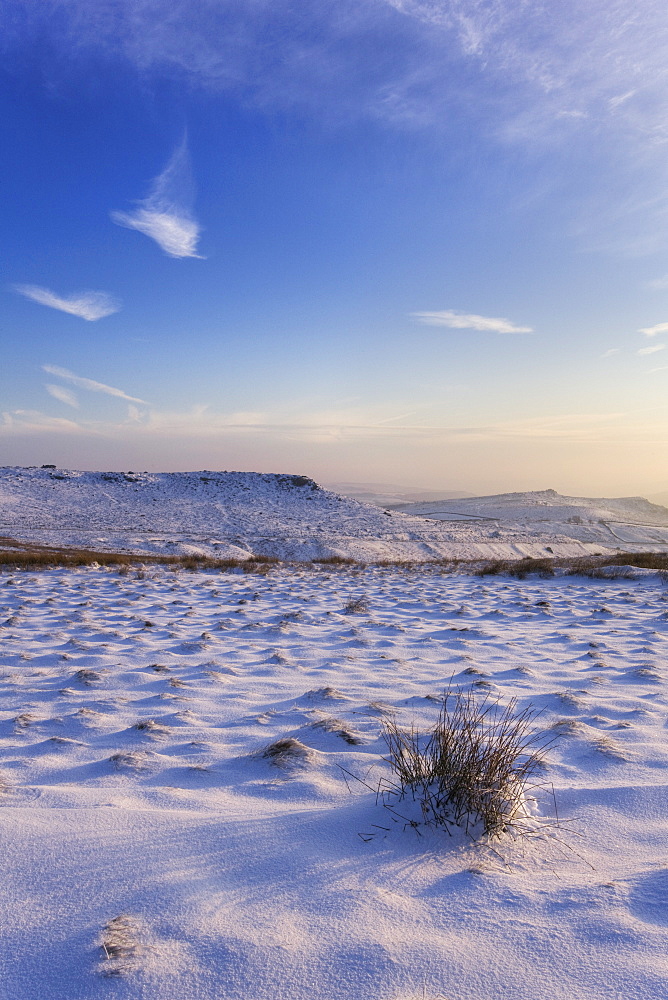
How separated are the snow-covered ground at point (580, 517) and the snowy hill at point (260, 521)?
0.57 feet

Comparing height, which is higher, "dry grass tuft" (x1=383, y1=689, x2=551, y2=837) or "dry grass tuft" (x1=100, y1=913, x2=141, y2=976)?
"dry grass tuft" (x1=383, y1=689, x2=551, y2=837)

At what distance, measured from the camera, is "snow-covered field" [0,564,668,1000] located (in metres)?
1.73

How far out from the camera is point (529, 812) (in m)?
2.74

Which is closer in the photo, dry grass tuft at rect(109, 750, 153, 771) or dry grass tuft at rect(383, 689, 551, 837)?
dry grass tuft at rect(383, 689, 551, 837)

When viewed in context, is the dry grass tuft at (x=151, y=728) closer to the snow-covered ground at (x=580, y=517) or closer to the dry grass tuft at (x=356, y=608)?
the dry grass tuft at (x=356, y=608)

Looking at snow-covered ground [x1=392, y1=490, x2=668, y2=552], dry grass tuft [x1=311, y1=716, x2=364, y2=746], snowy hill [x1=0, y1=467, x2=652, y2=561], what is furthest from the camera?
snow-covered ground [x1=392, y1=490, x2=668, y2=552]

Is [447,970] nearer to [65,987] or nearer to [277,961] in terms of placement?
[277,961]

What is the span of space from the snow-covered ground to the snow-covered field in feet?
111

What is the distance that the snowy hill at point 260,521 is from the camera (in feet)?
91.5

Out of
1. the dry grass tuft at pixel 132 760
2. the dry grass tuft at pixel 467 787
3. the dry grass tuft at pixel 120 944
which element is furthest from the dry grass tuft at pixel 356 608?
the dry grass tuft at pixel 120 944

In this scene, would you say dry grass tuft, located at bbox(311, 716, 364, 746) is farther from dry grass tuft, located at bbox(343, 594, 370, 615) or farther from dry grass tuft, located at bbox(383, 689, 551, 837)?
dry grass tuft, located at bbox(343, 594, 370, 615)

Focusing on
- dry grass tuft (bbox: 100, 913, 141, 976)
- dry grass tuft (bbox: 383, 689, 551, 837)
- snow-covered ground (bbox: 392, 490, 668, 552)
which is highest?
dry grass tuft (bbox: 383, 689, 551, 837)

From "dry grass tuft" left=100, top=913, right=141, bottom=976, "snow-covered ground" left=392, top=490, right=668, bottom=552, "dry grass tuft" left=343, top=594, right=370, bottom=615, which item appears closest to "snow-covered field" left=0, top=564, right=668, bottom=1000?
"dry grass tuft" left=100, top=913, right=141, bottom=976

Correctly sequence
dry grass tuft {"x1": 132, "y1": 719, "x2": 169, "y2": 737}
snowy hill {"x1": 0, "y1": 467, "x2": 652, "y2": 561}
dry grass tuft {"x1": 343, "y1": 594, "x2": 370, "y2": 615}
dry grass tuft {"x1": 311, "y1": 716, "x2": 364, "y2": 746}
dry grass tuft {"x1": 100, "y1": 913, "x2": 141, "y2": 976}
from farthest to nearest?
snowy hill {"x1": 0, "y1": 467, "x2": 652, "y2": 561}
dry grass tuft {"x1": 343, "y1": 594, "x2": 370, "y2": 615}
dry grass tuft {"x1": 132, "y1": 719, "x2": 169, "y2": 737}
dry grass tuft {"x1": 311, "y1": 716, "x2": 364, "y2": 746}
dry grass tuft {"x1": 100, "y1": 913, "x2": 141, "y2": 976}
